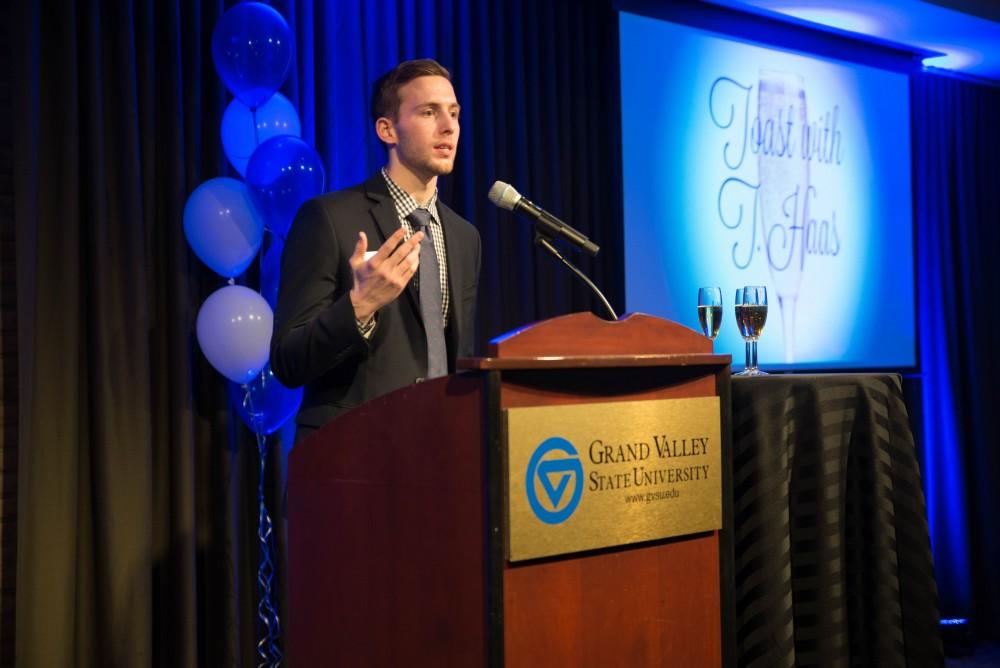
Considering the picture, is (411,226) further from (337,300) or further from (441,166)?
(337,300)

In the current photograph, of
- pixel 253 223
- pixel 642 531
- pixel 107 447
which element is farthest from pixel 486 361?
pixel 107 447

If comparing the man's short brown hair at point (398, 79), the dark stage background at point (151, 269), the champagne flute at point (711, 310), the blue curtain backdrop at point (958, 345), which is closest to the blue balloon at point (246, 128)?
the dark stage background at point (151, 269)

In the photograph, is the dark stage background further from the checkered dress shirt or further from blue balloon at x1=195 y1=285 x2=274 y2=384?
the checkered dress shirt

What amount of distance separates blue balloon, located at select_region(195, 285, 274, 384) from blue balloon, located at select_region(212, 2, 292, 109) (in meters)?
0.61

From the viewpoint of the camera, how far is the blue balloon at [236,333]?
9.00ft

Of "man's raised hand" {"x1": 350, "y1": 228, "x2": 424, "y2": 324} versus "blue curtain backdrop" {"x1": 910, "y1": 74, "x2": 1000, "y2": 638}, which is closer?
"man's raised hand" {"x1": 350, "y1": 228, "x2": 424, "y2": 324}

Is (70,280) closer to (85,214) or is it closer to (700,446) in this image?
(85,214)

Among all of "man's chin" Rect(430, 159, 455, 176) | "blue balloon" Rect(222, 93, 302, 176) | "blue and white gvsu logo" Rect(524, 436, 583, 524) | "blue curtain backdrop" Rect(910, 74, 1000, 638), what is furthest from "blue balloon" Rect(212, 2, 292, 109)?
"blue curtain backdrop" Rect(910, 74, 1000, 638)

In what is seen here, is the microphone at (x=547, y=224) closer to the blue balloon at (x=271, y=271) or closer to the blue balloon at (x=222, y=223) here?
the blue balloon at (x=222, y=223)

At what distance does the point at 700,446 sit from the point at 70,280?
6.71ft

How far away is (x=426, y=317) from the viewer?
2.12 meters

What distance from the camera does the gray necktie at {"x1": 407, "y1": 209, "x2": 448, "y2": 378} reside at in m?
2.11

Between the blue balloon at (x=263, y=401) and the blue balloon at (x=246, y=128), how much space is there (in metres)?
0.63

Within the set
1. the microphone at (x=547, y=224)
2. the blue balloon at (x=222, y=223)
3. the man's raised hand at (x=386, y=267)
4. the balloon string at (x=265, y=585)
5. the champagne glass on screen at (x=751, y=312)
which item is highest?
the blue balloon at (x=222, y=223)
